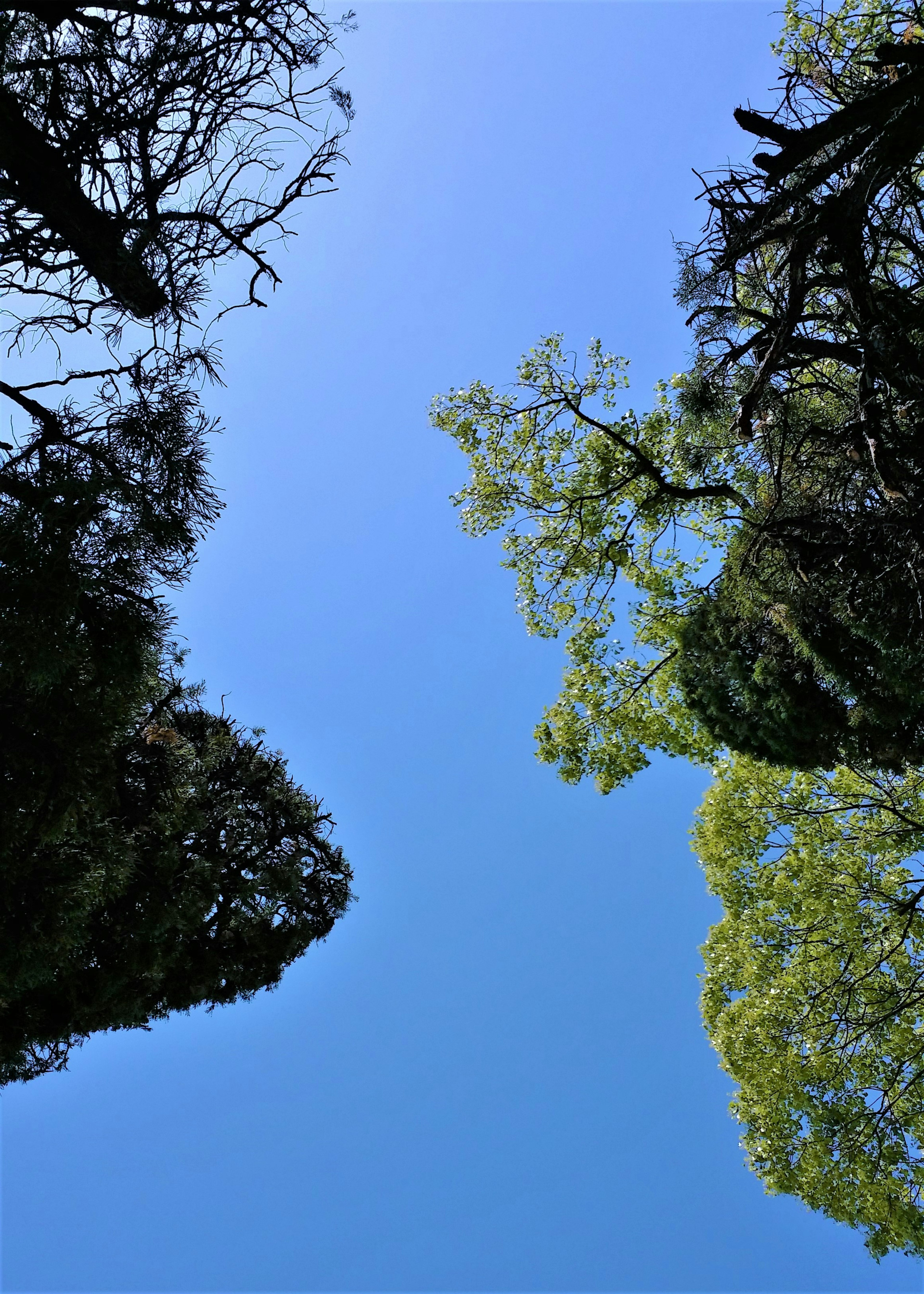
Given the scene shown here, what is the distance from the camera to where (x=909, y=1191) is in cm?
1104

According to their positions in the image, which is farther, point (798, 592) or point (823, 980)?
point (823, 980)

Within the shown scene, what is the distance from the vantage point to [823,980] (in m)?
12.1

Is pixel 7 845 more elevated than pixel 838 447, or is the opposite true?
pixel 838 447

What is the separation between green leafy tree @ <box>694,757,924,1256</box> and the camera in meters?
10.8

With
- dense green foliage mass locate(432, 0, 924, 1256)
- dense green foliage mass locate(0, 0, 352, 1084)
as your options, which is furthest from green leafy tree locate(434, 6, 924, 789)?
dense green foliage mass locate(0, 0, 352, 1084)

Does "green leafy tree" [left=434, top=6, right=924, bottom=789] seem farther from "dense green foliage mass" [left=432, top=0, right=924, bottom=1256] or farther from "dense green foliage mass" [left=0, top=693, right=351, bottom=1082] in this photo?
"dense green foliage mass" [left=0, top=693, right=351, bottom=1082]

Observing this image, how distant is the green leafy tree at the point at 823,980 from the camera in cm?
1084

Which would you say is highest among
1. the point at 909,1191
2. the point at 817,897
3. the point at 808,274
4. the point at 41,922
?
the point at 808,274

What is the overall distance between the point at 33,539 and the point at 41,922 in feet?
9.08

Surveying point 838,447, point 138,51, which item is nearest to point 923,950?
point 838,447

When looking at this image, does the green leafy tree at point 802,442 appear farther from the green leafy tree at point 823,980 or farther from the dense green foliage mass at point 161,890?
the dense green foliage mass at point 161,890

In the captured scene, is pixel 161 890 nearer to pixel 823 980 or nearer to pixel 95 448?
pixel 95 448

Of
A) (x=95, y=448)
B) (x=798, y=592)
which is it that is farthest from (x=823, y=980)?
(x=95, y=448)

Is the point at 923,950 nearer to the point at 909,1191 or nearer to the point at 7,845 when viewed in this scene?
the point at 909,1191
